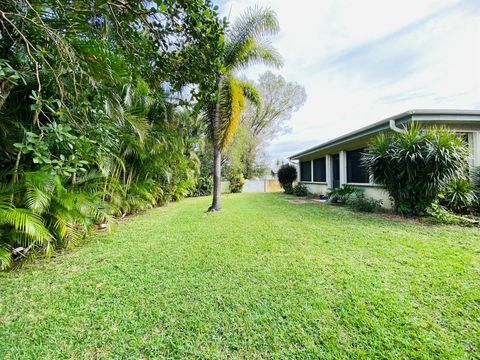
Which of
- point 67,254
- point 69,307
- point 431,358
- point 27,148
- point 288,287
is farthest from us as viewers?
point 67,254

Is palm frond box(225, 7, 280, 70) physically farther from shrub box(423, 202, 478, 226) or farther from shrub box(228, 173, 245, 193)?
shrub box(228, 173, 245, 193)

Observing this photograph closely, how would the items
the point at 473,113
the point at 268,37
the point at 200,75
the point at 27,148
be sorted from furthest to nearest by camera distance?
1. the point at 268,37
2. the point at 473,113
3. the point at 200,75
4. the point at 27,148

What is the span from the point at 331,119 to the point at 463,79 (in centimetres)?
874

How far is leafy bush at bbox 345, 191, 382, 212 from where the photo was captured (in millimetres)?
6793

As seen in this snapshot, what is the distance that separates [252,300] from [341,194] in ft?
24.1

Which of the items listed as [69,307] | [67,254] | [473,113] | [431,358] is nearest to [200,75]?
[69,307]

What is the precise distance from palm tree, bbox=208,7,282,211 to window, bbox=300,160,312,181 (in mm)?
8694

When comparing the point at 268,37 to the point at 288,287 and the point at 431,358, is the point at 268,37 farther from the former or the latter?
the point at 431,358

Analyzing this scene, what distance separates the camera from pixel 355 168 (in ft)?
29.8

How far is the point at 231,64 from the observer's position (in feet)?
22.4

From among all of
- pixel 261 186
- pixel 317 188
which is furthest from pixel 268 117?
pixel 317 188

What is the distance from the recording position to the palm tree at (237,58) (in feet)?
20.9

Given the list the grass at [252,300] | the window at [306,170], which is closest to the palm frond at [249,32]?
the grass at [252,300]

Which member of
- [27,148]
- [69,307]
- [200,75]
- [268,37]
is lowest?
[69,307]
